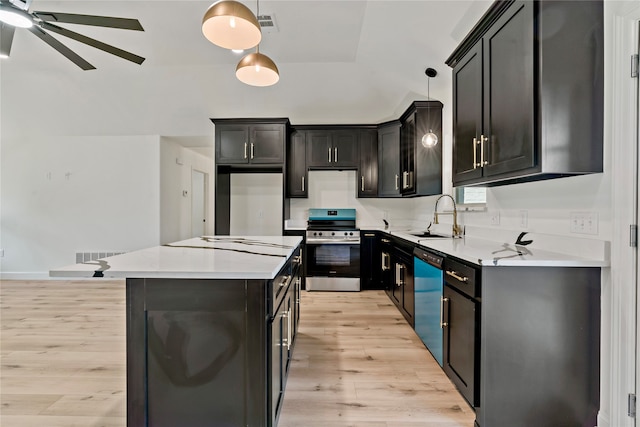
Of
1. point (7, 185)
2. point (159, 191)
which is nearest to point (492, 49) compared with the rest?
point (159, 191)

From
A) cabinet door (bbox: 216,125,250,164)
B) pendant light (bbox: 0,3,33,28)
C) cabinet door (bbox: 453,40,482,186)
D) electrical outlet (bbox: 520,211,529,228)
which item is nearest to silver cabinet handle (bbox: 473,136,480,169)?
cabinet door (bbox: 453,40,482,186)

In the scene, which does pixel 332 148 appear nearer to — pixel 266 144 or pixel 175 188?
pixel 266 144

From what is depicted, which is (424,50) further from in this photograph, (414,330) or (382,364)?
(382,364)

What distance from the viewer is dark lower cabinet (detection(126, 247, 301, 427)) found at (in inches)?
51.6

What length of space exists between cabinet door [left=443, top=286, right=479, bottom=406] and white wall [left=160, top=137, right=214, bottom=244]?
461 centimetres

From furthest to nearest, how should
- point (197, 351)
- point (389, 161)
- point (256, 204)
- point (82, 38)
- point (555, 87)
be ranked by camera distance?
point (256, 204) < point (389, 161) < point (82, 38) < point (555, 87) < point (197, 351)

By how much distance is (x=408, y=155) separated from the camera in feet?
12.9

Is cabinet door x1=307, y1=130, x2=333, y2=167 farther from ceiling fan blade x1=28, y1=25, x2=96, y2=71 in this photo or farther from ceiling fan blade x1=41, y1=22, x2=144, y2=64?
ceiling fan blade x1=28, y1=25, x2=96, y2=71

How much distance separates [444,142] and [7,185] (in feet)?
22.7

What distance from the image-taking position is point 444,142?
11.8 ft

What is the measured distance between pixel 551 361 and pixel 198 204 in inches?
257

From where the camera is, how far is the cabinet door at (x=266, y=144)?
4281 mm

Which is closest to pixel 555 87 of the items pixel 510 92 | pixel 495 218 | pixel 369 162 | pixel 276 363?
pixel 510 92

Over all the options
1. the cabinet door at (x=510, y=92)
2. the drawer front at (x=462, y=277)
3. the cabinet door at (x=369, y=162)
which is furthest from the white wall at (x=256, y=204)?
the cabinet door at (x=510, y=92)
